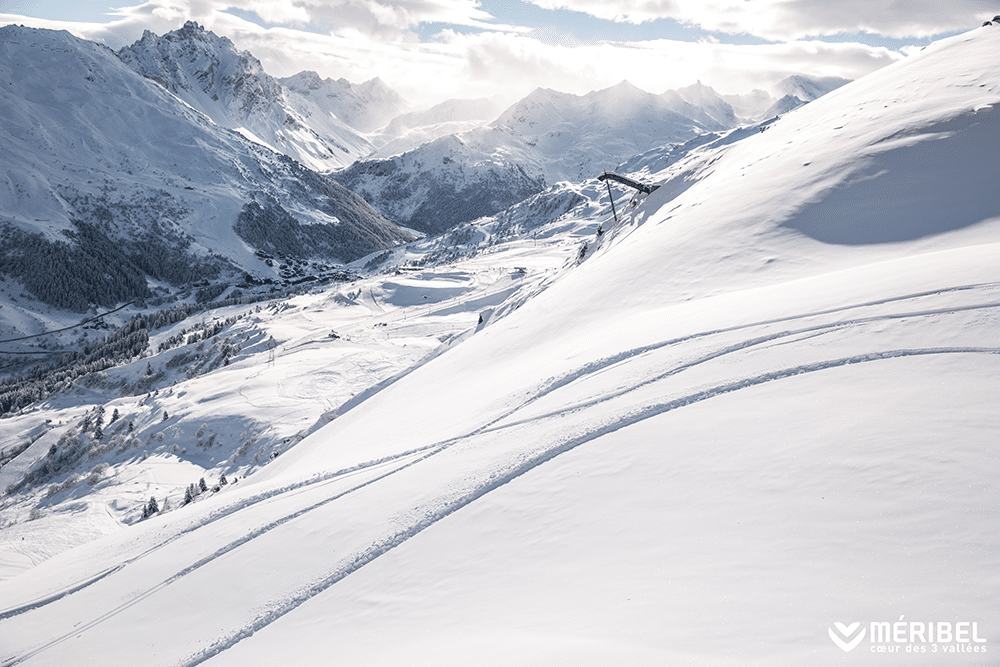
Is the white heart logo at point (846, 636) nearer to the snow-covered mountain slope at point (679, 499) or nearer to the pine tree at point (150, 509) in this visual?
the snow-covered mountain slope at point (679, 499)

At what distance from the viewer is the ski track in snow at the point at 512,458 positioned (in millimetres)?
6863

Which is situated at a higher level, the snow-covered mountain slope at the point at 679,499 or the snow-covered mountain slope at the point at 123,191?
the snow-covered mountain slope at the point at 123,191

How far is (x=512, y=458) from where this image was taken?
7.80 meters

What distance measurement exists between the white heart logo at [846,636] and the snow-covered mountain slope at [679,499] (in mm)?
42

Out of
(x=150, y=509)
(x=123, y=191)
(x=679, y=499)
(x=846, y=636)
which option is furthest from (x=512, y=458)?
(x=123, y=191)

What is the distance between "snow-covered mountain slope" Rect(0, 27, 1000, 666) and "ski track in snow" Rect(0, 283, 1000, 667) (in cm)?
5

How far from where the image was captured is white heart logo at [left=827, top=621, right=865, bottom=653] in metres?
3.42

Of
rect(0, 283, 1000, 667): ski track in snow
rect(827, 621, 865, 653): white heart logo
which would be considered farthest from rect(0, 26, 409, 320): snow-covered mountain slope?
rect(827, 621, 865, 653): white heart logo

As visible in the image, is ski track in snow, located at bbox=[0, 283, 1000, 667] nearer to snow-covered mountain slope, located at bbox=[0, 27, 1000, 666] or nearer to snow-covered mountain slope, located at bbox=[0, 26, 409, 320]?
snow-covered mountain slope, located at bbox=[0, 27, 1000, 666]

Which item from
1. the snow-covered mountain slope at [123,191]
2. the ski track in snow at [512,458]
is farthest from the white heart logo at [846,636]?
the snow-covered mountain slope at [123,191]

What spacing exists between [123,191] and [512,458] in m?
149

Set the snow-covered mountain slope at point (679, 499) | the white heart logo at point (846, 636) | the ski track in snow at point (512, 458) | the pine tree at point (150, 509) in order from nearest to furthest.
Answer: the white heart logo at point (846, 636) < the snow-covered mountain slope at point (679, 499) < the ski track in snow at point (512, 458) < the pine tree at point (150, 509)

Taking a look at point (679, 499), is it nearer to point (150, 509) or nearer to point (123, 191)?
point (150, 509)

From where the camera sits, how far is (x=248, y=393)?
30.4 meters
